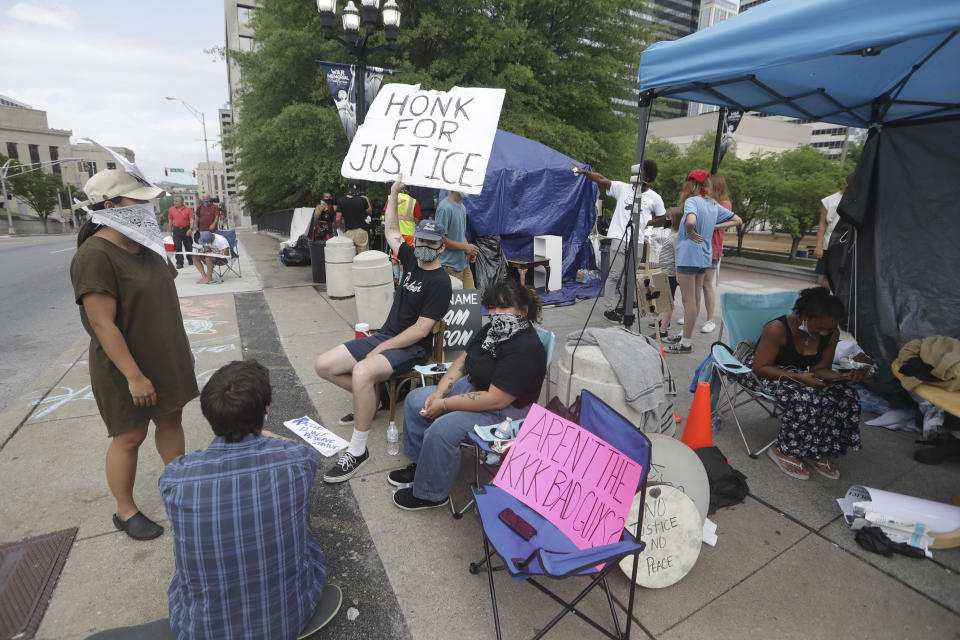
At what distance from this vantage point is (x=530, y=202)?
9.76m

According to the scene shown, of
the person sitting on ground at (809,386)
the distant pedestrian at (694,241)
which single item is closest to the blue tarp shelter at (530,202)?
the distant pedestrian at (694,241)

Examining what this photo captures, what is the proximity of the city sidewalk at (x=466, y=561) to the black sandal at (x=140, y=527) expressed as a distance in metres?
0.04

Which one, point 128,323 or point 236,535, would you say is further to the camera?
point 128,323

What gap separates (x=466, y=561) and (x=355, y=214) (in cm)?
782

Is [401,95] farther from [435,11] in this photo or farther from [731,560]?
[435,11]

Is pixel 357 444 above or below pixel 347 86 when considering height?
below

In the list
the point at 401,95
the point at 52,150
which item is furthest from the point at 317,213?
the point at 52,150

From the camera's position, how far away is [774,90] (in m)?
4.58

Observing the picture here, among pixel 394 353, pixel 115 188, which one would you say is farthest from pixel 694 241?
pixel 115 188

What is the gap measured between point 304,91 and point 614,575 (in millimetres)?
14367

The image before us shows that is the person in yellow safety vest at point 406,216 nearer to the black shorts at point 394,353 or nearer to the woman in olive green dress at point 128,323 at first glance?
the black shorts at point 394,353

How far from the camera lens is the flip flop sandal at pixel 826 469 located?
3346 millimetres

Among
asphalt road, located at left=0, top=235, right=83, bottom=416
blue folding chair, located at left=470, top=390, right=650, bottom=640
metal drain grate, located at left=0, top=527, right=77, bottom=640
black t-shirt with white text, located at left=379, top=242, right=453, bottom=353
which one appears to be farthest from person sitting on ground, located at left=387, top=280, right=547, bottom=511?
asphalt road, located at left=0, top=235, right=83, bottom=416

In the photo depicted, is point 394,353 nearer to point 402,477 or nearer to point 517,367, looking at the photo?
point 402,477
